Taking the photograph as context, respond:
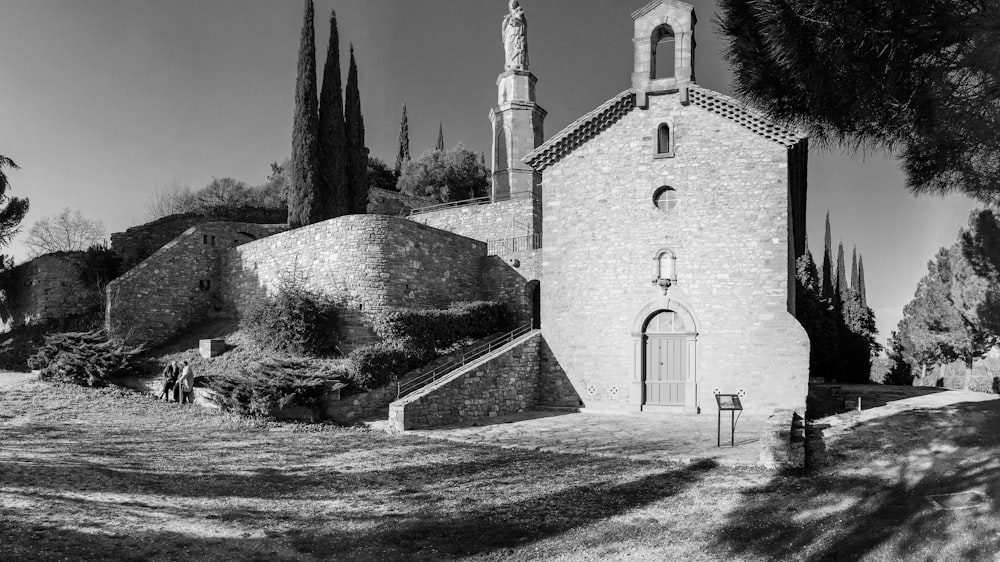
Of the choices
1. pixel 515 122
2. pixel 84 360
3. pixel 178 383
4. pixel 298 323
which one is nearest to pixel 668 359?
pixel 298 323

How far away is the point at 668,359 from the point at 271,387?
947cm

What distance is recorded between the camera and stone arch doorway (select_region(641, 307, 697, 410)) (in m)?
15.7

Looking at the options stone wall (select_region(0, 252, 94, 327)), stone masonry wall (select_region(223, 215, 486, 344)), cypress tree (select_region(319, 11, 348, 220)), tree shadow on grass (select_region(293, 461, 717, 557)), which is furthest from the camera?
cypress tree (select_region(319, 11, 348, 220))

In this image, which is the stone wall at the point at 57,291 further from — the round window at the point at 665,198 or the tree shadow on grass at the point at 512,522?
the tree shadow on grass at the point at 512,522

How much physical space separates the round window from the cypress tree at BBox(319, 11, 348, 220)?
1666 centimetres

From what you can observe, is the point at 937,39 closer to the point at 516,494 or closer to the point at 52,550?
the point at 516,494

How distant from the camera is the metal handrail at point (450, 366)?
15961 mm

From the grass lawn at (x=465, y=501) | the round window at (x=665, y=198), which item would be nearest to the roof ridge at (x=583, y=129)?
the round window at (x=665, y=198)

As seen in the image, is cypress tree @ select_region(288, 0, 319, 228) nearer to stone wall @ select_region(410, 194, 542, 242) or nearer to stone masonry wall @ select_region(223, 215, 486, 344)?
stone wall @ select_region(410, 194, 542, 242)

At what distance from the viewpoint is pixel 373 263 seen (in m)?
18.7

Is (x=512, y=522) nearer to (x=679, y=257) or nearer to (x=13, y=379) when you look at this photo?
(x=679, y=257)

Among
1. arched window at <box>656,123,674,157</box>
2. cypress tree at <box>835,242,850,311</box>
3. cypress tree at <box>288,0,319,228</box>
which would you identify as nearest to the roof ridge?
arched window at <box>656,123,674,157</box>

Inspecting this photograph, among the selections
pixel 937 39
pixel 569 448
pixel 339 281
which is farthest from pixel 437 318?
pixel 937 39

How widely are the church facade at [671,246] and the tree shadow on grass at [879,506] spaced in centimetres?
388
